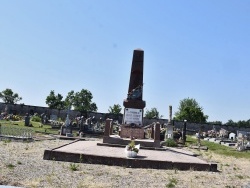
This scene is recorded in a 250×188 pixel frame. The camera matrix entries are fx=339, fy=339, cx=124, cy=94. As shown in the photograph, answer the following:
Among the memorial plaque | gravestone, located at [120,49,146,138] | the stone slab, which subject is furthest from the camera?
the memorial plaque

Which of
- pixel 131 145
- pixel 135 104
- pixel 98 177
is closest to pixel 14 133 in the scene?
pixel 135 104

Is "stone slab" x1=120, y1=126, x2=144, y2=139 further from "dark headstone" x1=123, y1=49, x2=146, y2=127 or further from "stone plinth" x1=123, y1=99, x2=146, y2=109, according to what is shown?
"stone plinth" x1=123, y1=99, x2=146, y2=109

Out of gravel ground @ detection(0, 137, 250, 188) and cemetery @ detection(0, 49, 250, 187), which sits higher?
cemetery @ detection(0, 49, 250, 187)

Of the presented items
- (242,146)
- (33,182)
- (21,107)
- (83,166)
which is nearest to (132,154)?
(83,166)

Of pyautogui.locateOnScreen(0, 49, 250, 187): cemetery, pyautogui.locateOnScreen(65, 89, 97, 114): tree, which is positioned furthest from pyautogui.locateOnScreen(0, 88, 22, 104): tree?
pyautogui.locateOnScreen(0, 49, 250, 187): cemetery

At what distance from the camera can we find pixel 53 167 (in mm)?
11211

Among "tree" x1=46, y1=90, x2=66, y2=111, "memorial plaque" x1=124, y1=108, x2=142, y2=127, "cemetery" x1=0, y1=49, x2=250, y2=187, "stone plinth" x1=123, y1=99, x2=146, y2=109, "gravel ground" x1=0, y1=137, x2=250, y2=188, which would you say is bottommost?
"gravel ground" x1=0, y1=137, x2=250, y2=188

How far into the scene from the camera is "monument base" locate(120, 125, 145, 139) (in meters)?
20.4

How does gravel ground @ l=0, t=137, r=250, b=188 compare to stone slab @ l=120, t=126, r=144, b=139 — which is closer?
gravel ground @ l=0, t=137, r=250, b=188

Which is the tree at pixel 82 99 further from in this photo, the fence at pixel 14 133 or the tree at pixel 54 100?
the fence at pixel 14 133

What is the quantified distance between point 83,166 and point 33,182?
3.83m

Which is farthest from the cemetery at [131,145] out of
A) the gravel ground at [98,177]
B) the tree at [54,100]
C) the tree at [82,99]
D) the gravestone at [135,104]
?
the tree at [82,99]

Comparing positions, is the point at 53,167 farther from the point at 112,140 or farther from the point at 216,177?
the point at 112,140

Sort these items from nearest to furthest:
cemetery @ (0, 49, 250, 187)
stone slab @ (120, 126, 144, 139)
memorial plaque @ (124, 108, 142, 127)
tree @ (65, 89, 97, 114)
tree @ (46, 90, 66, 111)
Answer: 1. cemetery @ (0, 49, 250, 187)
2. stone slab @ (120, 126, 144, 139)
3. memorial plaque @ (124, 108, 142, 127)
4. tree @ (46, 90, 66, 111)
5. tree @ (65, 89, 97, 114)
